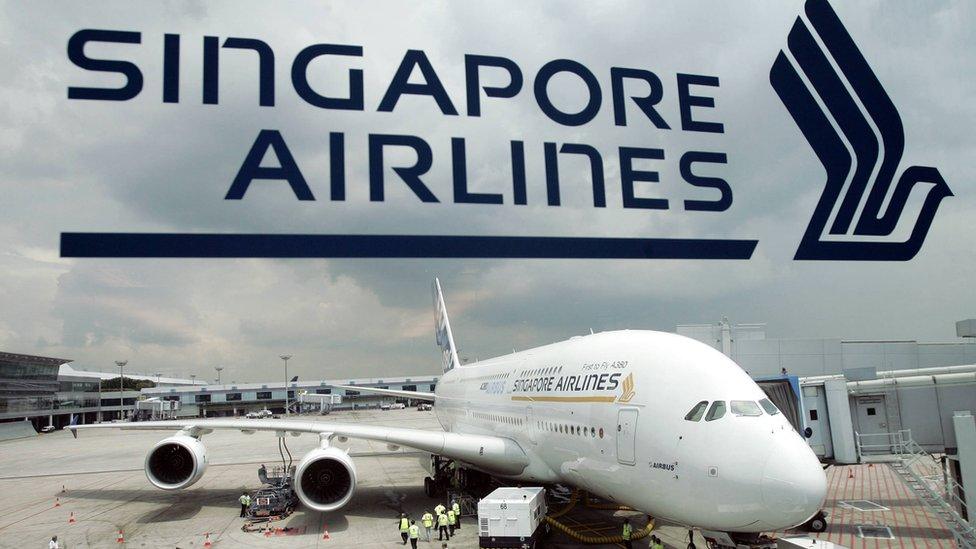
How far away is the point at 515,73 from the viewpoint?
48.9ft

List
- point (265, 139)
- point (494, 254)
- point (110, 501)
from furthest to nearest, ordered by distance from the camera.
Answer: point (110, 501) → point (494, 254) → point (265, 139)

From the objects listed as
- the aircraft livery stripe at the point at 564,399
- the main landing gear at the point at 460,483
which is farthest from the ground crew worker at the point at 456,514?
the main landing gear at the point at 460,483

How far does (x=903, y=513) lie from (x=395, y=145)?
2112 cm

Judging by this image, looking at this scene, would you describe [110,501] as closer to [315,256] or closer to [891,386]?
[315,256]

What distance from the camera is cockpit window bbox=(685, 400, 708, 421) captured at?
428 inches

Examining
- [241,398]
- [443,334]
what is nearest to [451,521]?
[443,334]

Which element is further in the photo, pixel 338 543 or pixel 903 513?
pixel 903 513

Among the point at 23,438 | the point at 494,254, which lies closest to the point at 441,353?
the point at 494,254

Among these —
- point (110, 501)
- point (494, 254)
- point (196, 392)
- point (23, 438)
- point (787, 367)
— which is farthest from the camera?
point (196, 392)

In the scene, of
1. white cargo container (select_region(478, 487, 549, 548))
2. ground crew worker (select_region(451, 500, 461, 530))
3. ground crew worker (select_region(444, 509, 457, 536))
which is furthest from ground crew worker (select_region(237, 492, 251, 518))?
white cargo container (select_region(478, 487, 549, 548))

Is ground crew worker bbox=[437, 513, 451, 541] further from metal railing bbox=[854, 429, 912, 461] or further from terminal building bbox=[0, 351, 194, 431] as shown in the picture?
terminal building bbox=[0, 351, 194, 431]

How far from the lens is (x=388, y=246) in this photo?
14188 mm

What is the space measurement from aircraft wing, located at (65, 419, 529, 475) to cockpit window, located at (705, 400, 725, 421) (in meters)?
7.59

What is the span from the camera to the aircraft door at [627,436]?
12.0m
